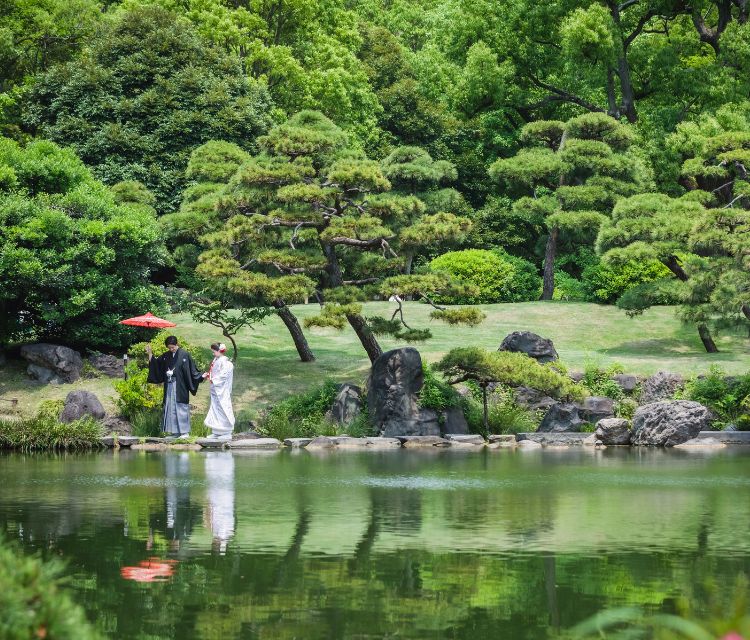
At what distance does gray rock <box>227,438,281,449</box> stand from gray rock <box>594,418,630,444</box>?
6.26 metres

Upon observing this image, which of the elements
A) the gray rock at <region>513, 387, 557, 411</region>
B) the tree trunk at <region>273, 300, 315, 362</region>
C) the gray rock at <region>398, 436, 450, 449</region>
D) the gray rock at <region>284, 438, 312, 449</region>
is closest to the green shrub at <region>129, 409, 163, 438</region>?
the gray rock at <region>284, 438, 312, 449</region>

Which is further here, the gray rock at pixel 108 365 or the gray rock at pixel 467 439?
the gray rock at pixel 108 365

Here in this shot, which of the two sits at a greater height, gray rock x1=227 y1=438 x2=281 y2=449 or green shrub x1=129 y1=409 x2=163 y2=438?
green shrub x1=129 y1=409 x2=163 y2=438

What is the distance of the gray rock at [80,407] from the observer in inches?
928

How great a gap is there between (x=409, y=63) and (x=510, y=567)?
4553cm

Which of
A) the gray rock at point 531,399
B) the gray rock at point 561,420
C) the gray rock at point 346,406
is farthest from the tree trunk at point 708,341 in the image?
the gray rock at point 346,406

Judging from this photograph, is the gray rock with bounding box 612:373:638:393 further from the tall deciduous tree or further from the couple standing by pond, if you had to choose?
the tall deciduous tree

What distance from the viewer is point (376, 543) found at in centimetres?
1033

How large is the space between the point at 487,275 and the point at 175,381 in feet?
63.3

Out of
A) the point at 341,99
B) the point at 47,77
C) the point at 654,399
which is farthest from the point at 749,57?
the point at 47,77

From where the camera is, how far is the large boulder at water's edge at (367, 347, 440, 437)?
23.8m

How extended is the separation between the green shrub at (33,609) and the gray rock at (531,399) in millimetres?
21468

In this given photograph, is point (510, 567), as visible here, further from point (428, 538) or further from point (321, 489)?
point (321, 489)

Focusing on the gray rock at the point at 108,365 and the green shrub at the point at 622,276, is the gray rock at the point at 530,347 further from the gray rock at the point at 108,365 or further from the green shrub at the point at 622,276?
the green shrub at the point at 622,276
